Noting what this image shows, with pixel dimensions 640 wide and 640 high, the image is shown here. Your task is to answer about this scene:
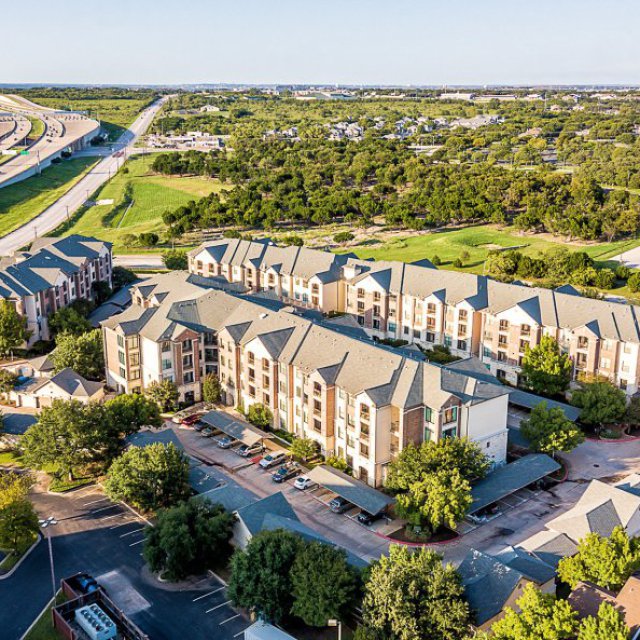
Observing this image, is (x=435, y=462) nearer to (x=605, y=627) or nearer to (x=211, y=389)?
(x=605, y=627)

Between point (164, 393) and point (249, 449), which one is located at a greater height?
point (164, 393)

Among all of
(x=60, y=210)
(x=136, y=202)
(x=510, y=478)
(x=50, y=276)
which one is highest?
(x=50, y=276)

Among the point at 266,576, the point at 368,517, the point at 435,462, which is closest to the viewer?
A: the point at 266,576

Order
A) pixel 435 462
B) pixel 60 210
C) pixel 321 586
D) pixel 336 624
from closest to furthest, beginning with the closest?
pixel 321 586 < pixel 336 624 < pixel 435 462 < pixel 60 210

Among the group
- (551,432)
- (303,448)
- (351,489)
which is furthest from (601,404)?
(303,448)

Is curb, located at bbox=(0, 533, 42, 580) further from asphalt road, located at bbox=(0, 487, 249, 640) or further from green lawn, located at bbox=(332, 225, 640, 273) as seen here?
green lawn, located at bbox=(332, 225, 640, 273)

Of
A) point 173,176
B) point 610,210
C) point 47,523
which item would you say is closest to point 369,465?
point 47,523

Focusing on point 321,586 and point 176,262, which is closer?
point 321,586

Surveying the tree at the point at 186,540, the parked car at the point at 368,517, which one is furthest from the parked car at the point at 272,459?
the tree at the point at 186,540
